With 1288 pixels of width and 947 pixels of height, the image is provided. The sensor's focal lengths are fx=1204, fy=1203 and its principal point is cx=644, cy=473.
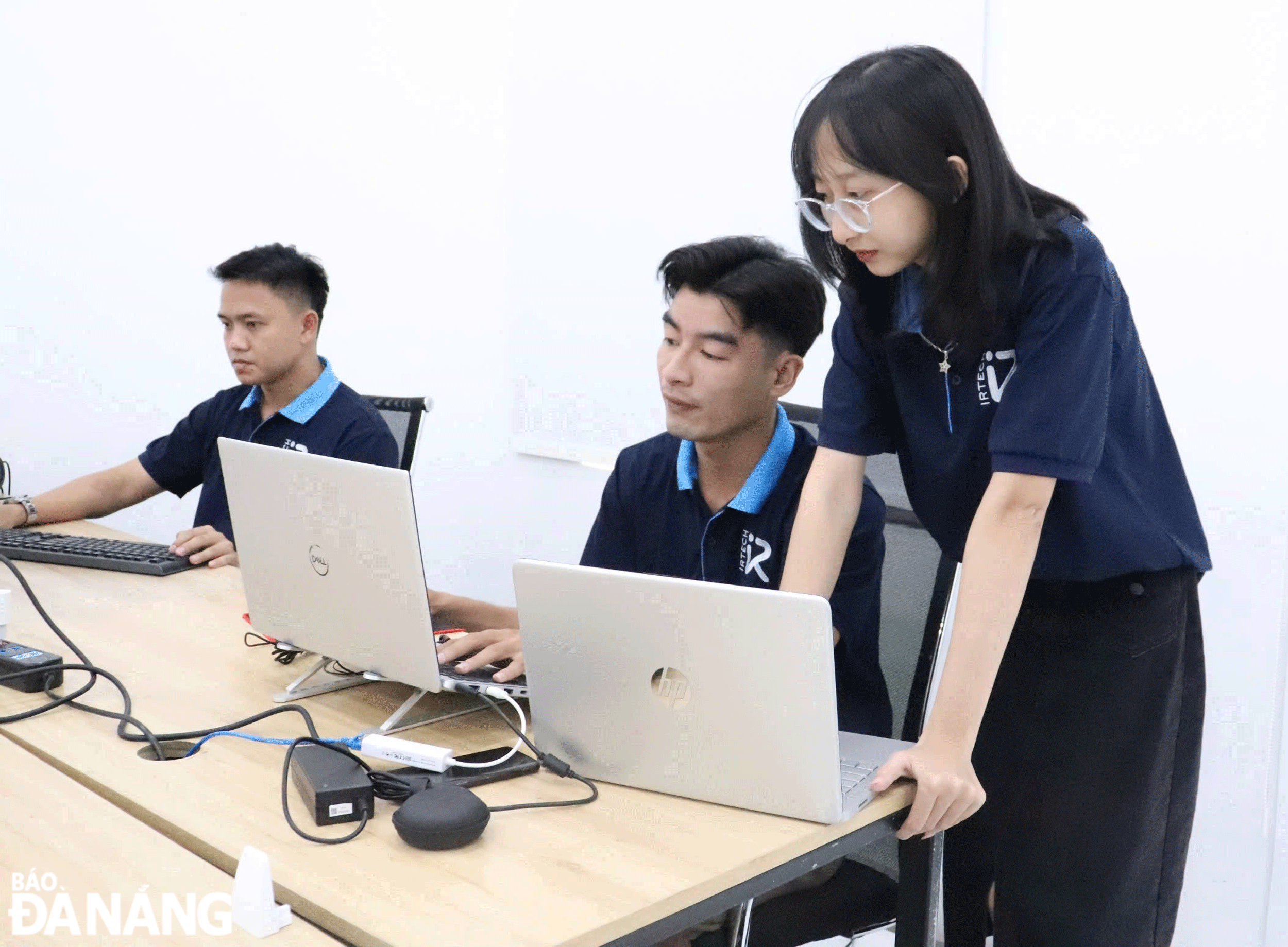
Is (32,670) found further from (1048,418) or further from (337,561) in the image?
(1048,418)

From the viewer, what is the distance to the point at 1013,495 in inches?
46.7

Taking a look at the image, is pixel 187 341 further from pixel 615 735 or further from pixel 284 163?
pixel 615 735

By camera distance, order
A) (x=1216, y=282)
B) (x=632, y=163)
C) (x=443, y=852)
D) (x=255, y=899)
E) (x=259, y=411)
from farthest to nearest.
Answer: (x=632, y=163) < (x=259, y=411) < (x=1216, y=282) < (x=443, y=852) < (x=255, y=899)

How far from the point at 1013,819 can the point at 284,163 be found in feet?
8.74

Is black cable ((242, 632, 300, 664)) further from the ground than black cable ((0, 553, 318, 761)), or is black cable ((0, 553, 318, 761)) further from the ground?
black cable ((0, 553, 318, 761))

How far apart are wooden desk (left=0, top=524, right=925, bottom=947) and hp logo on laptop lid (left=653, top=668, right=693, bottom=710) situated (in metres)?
0.11

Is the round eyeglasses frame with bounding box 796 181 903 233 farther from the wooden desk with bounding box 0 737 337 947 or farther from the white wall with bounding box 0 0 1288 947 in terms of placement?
the white wall with bounding box 0 0 1288 947

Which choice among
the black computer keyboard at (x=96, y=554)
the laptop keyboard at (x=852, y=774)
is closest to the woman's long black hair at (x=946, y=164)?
the laptop keyboard at (x=852, y=774)

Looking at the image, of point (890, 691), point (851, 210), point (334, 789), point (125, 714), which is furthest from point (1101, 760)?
point (125, 714)

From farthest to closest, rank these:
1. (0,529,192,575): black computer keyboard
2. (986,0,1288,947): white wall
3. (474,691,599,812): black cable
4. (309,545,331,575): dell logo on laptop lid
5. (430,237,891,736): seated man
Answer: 1. (0,529,192,575): black computer keyboard
2. (986,0,1288,947): white wall
3. (430,237,891,736): seated man
4. (309,545,331,575): dell logo on laptop lid
5. (474,691,599,812): black cable

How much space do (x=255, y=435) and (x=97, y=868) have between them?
5.18 ft

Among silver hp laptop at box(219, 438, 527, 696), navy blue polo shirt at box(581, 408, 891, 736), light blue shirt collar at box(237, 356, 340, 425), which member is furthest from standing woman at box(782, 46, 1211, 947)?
light blue shirt collar at box(237, 356, 340, 425)

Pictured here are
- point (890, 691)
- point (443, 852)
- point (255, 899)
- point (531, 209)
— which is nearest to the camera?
point (255, 899)

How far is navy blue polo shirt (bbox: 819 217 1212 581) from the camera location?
1.19 m
